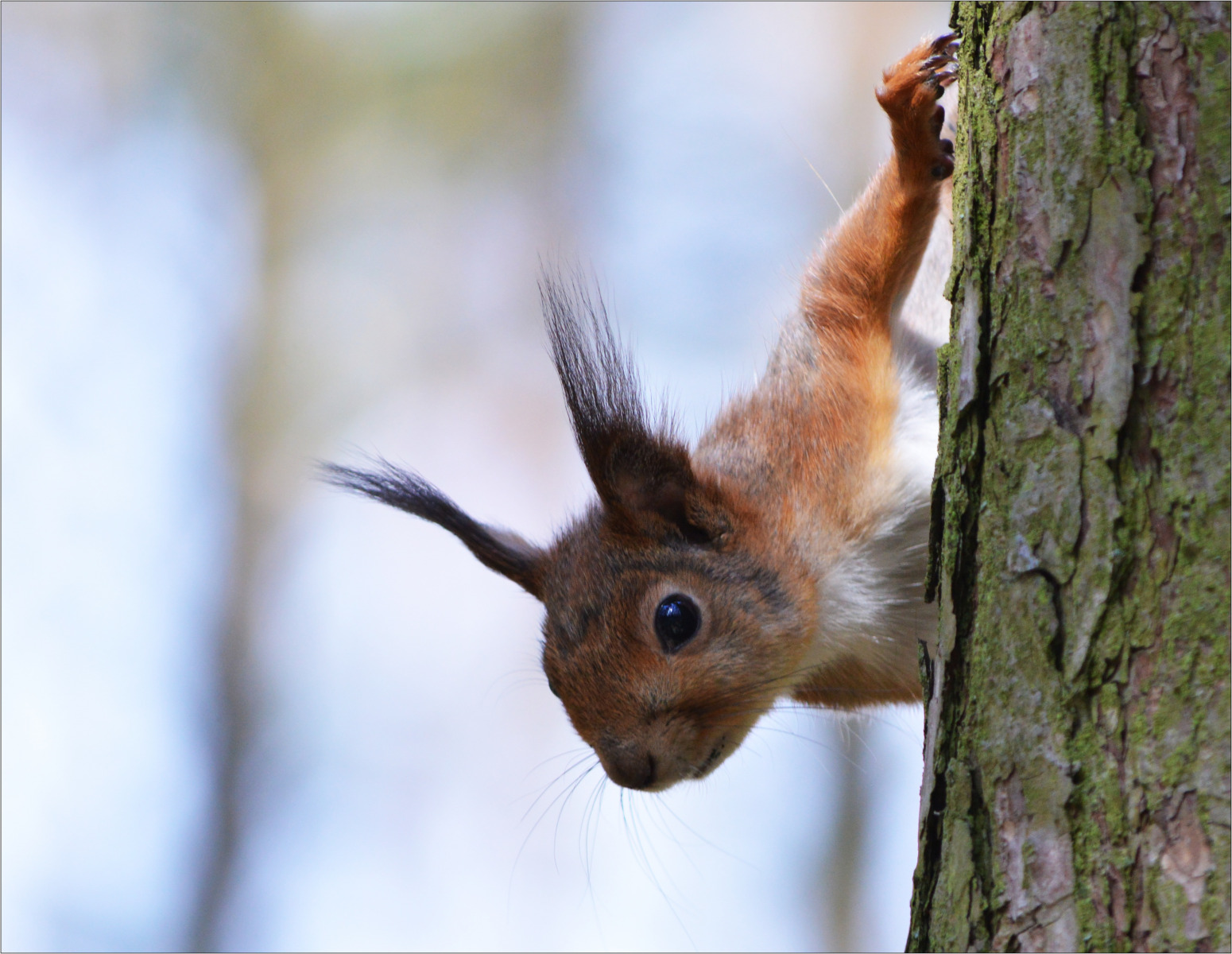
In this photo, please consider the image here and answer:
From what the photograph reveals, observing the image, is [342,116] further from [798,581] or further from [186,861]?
[798,581]

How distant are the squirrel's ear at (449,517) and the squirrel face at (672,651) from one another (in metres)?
0.30

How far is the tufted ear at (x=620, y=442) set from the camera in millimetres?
2363

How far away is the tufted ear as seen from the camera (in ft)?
7.75

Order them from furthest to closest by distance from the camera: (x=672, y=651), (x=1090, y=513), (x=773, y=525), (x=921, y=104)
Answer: (x=773, y=525)
(x=672, y=651)
(x=921, y=104)
(x=1090, y=513)

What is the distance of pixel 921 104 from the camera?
2412 mm

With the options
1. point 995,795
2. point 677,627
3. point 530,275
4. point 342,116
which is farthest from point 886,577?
point 342,116

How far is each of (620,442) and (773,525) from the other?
0.43 metres

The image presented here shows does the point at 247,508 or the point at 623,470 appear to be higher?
the point at 247,508

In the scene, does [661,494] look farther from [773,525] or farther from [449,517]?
[449,517]

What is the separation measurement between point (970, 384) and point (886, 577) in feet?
3.91

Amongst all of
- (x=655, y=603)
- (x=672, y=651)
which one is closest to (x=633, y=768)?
(x=672, y=651)

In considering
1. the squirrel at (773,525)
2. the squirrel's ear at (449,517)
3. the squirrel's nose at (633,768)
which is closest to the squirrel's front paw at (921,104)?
the squirrel at (773,525)

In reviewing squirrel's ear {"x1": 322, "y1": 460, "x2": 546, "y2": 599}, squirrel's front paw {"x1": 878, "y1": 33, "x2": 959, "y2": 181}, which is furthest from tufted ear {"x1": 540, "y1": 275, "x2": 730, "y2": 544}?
squirrel's front paw {"x1": 878, "y1": 33, "x2": 959, "y2": 181}

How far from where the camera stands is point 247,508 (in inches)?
310
